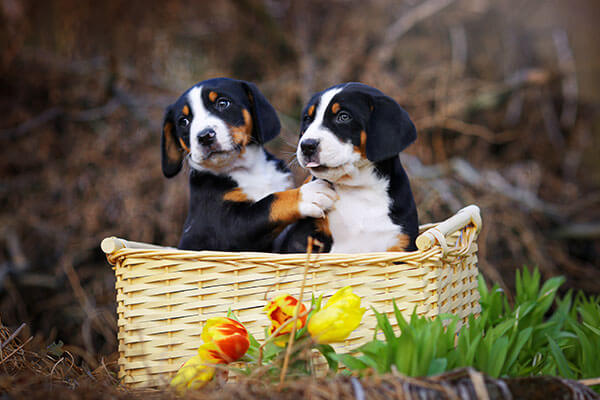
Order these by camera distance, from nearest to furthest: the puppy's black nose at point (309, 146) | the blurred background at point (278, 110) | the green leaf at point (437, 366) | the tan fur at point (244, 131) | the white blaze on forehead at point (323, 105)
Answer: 1. the green leaf at point (437, 366)
2. the puppy's black nose at point (309, 146)
3. the white blaze on forehead at point (323, 105)
4. the tan fur at point (244, 131)
5. the blurred background at point (278, 110)

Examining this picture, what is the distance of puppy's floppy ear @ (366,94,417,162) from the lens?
2031 millimetres

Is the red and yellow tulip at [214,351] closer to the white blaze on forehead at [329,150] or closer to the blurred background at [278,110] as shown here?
the white blaze on forehead at [329,150]

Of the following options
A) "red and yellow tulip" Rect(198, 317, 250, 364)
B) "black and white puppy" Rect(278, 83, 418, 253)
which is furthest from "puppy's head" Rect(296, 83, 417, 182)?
"red and yellow tulip" Rect(198, 317, 250, 364)

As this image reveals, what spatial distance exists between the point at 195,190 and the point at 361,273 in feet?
3.25

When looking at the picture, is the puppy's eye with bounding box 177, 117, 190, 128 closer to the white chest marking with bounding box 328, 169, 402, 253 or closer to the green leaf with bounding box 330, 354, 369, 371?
the white chest marking with bounding box 328, 169, 402, 253

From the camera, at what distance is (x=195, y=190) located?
8.07 feet

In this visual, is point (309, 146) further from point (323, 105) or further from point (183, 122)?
point (183, 122)

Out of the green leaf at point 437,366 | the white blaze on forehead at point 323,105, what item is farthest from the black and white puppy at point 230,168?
the green leaf at point 437,366

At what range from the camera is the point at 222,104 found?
94.0 inches

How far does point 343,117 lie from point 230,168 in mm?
634

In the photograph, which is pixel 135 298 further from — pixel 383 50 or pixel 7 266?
pixel 383 50

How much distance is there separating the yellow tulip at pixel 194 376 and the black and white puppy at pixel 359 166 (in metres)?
0.78

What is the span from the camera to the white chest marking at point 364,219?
6.98 feet

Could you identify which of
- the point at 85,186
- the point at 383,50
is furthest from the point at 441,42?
the point at 85,186
